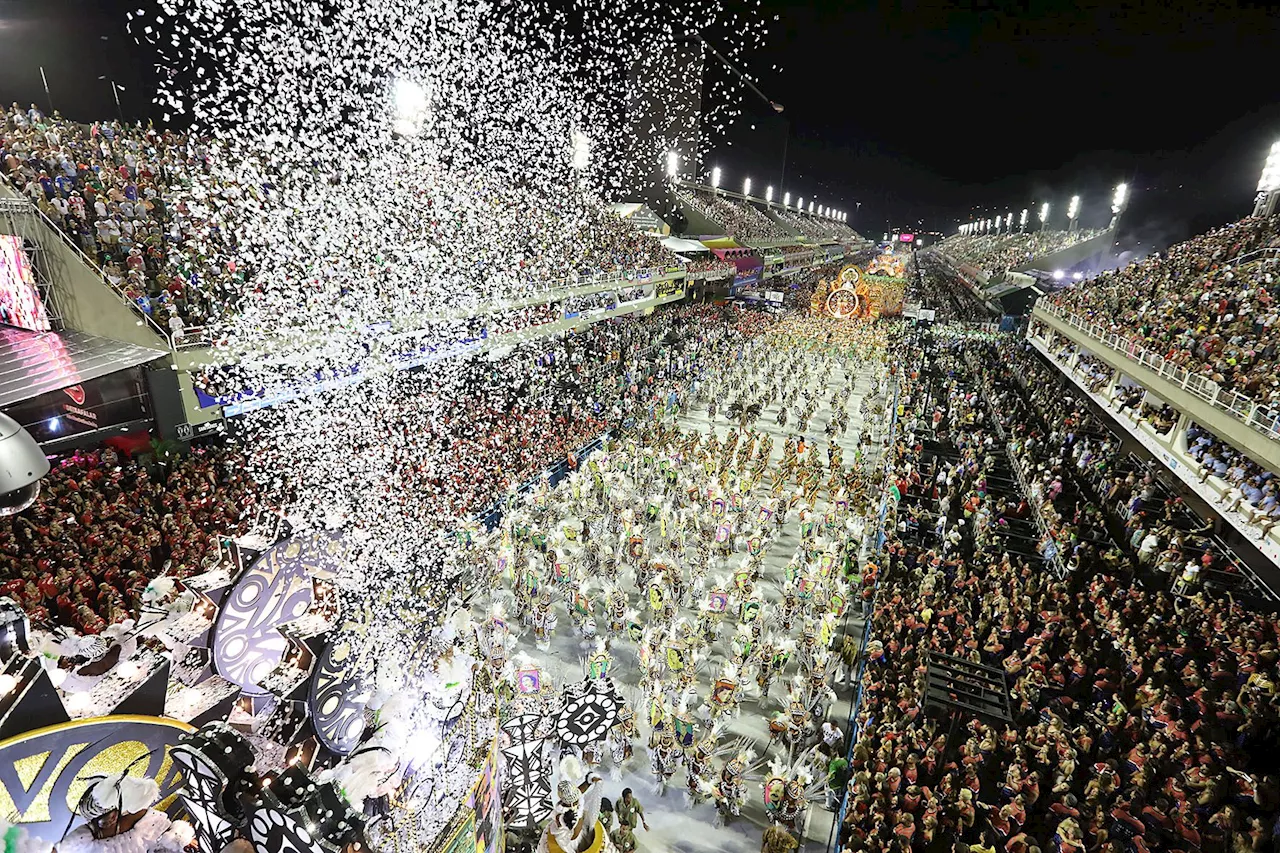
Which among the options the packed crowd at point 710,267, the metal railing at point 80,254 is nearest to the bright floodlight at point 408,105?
the metal railing at point 80,254

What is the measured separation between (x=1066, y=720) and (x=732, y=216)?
57739 millimetres

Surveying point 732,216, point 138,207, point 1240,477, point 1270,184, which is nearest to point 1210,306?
point 1240,477

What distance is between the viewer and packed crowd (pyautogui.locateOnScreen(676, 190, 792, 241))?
5316 centimetres

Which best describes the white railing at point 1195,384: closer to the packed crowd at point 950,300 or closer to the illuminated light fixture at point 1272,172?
the illuminated light fixture at point 1272,172

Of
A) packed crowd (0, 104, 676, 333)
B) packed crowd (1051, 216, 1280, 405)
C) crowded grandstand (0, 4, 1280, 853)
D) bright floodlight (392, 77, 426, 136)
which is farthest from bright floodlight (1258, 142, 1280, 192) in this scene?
packed crowd (0, 104, 676, 333)

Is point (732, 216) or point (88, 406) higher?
point (732, 216)

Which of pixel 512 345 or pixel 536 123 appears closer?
pixel 512 345

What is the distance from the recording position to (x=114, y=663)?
5.39 m

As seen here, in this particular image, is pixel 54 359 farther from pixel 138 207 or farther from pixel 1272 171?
pixel 1272 171

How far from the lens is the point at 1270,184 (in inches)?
1104

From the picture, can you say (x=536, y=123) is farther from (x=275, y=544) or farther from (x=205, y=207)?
(x=275, y=544)

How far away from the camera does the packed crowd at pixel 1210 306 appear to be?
11.6 m

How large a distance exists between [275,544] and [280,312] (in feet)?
31.4

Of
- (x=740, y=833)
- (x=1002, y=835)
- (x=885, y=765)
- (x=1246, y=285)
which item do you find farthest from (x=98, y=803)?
(x=1246, y=285)
